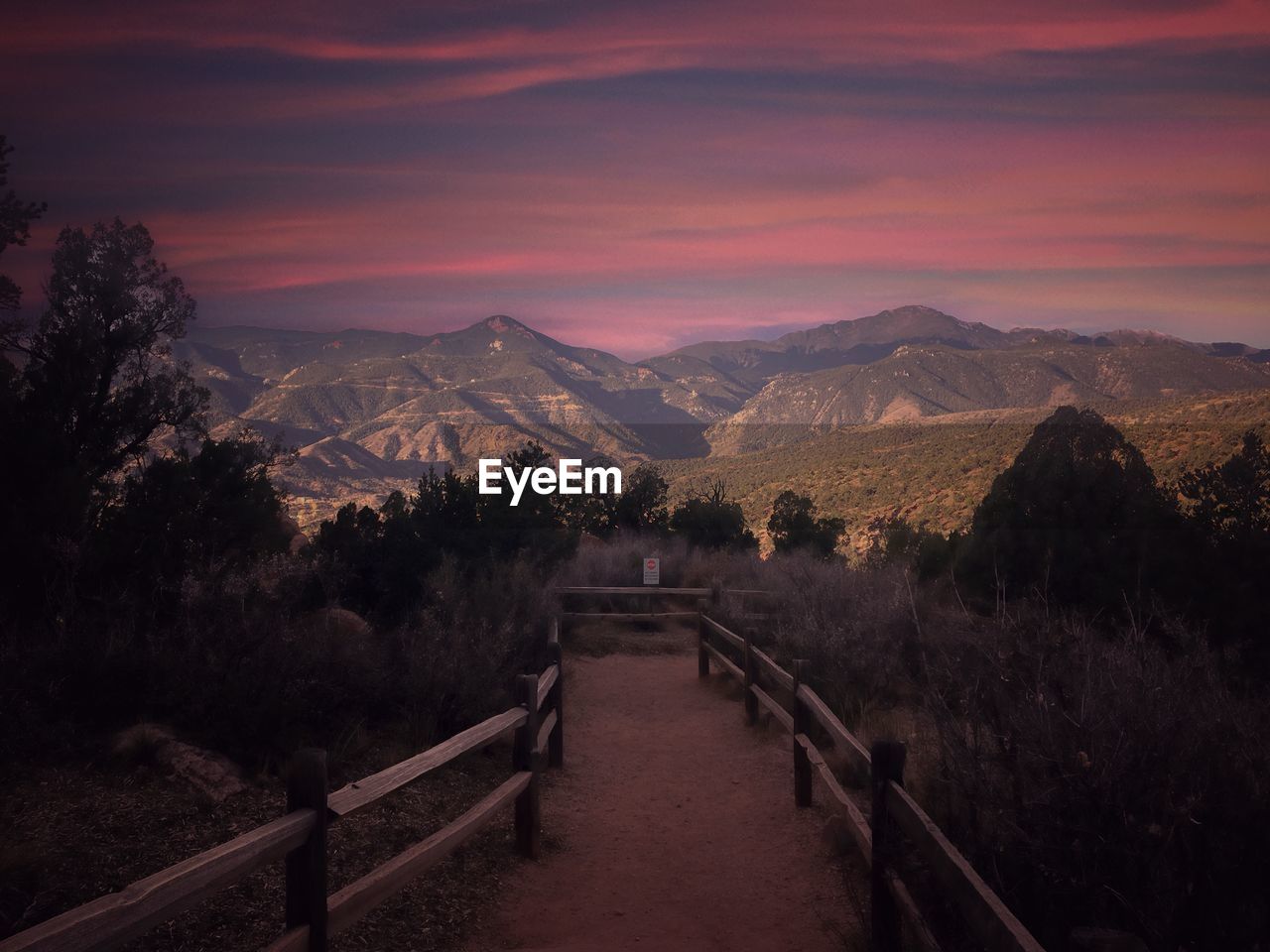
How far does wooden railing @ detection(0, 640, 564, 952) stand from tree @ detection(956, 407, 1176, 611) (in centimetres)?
916

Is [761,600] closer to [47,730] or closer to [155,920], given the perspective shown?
[47,730]

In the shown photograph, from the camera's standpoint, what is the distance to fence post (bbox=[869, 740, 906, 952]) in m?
4.56

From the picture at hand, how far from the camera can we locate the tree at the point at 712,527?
1092 inches

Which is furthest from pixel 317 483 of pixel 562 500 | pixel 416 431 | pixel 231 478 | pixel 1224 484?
pixel 1224 484

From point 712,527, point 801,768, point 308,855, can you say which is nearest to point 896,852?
point 308,855

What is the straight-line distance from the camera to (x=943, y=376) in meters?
165

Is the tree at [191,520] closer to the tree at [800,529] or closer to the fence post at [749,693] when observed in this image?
the fence post at [749,693]

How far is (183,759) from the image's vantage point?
6.18 meters

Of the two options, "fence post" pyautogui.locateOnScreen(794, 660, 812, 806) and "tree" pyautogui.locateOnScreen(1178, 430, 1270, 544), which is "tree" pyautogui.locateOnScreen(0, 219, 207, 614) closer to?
"fence post" pyautogui.locateOnScreen(794, 660, 812, 806)

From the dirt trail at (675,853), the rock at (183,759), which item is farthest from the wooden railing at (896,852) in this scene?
the rock at (183,759)

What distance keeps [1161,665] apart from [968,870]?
3.40 m

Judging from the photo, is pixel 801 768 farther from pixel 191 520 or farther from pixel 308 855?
pixel 191 520

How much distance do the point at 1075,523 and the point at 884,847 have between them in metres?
10.1

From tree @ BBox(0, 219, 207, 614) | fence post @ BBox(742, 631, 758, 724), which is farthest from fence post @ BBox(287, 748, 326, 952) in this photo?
fence post @ BBox(742, 631, 758, 724)
